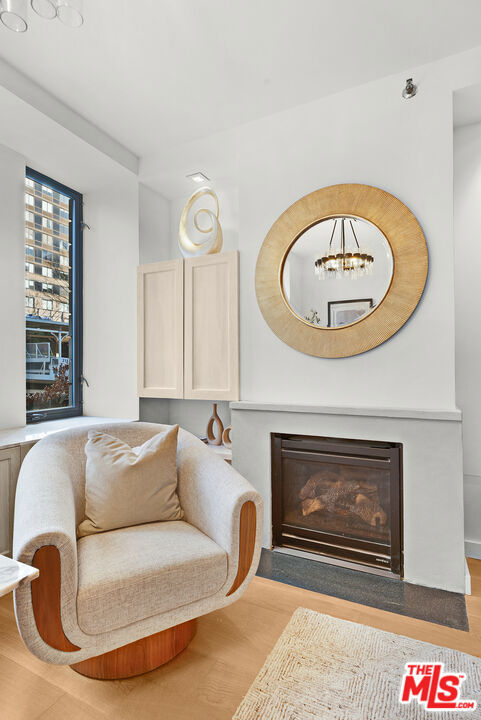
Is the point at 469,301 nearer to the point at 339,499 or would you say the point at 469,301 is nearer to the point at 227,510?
the point at 339,499

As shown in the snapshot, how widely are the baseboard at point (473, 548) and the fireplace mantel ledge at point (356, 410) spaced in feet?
2.82

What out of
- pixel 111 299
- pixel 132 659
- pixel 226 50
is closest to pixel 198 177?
pixel 226 50

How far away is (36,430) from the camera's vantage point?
8.80ft

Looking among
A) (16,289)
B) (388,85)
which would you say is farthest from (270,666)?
(388,85)

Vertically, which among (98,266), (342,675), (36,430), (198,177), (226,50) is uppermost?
(226,50)

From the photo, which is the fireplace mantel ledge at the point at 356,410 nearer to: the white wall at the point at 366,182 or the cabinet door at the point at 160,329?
the white wall at the point at 366,182

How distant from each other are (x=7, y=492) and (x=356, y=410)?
6.44 ft

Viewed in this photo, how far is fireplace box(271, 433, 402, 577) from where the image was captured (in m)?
2.17

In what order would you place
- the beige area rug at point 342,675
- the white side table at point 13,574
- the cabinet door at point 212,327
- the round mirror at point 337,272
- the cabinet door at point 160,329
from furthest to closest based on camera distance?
the cabinet door at point 160,329 → the cabinet door at point 212,327 → the round mirror at point 337,272 → the beige area rug at point 342,675 → the white side table at point 13,574

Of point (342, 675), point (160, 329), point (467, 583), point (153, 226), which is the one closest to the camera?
point (342, 675)

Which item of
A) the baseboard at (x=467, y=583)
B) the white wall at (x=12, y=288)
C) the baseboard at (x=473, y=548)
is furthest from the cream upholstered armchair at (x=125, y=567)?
the baseboard at (x=473, y=548)

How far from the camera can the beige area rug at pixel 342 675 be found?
1.32m

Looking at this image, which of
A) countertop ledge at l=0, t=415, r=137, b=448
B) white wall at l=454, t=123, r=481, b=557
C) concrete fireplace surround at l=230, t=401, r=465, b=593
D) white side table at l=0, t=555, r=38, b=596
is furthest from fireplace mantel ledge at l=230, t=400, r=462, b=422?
white side table at l=0, t=555, r=38, b=596

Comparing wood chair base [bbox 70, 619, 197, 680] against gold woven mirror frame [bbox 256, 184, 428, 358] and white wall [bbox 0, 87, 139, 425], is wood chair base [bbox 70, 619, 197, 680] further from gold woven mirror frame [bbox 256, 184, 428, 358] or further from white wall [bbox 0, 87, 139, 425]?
white wall [bbox 0, 87, 139, 425]
